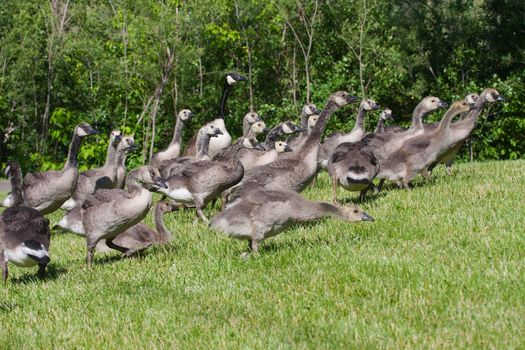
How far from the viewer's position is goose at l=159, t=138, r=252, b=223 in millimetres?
11219

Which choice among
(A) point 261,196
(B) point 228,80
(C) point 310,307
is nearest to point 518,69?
(B) point 228,80

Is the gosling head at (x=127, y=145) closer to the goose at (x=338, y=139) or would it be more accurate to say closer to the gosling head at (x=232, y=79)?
the goose at (x=338, y=139)

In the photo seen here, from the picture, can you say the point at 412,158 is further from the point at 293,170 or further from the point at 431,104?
the point at 293,170

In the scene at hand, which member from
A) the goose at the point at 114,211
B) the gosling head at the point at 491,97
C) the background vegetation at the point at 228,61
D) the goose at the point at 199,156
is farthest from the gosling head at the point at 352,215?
the background vegetation at the point at 228,61

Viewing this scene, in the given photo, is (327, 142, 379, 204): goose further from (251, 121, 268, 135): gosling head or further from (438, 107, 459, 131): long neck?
(251, 121, 268, 135): gosling head

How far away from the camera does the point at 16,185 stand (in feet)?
33.2

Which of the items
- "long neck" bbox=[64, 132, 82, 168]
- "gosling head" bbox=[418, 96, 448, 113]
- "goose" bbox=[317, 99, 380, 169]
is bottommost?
"goose" bbox=[317, 99, 380, 169]

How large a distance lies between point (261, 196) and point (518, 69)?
1548 cm

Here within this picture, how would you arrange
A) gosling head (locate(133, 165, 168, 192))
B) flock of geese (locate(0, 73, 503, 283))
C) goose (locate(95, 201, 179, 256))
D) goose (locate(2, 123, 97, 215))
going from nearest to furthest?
1. flock of geese (locate(0, 73, 503, 283))
2. gosling head (locate(133, 165, 168, 192))
3. goose (locate(95, 201, 179, 256))
4. goose (locate(2, 123, 97, 215))

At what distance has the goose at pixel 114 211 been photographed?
8766 mm

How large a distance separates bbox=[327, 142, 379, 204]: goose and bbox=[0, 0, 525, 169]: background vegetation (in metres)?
10.5

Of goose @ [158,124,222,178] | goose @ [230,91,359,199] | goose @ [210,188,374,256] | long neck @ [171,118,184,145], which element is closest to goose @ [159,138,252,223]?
goose @ [230,91,359,199]

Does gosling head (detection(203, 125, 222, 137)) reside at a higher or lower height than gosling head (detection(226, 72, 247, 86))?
higher

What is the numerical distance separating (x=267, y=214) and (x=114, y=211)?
196 centimetres
